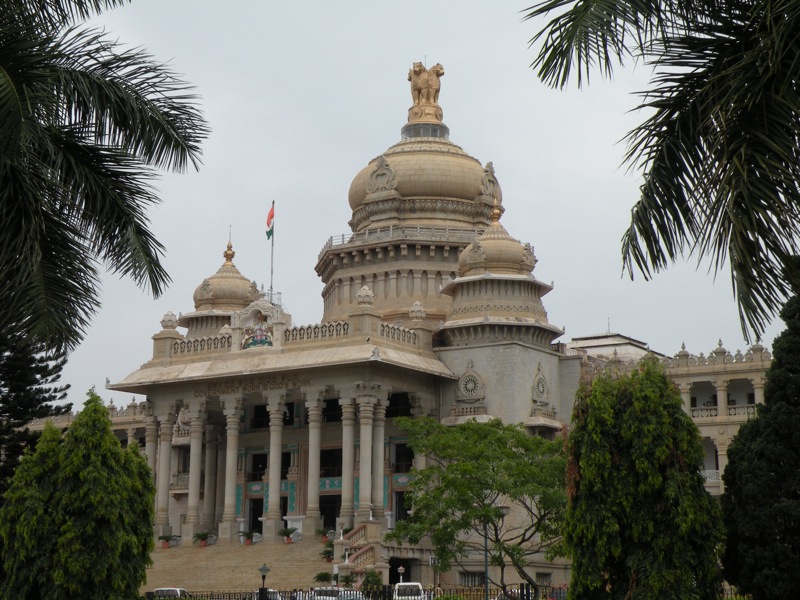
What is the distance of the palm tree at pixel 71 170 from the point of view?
48.3 feet

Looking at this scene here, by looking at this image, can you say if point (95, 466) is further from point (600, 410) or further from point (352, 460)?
point (352, 460)

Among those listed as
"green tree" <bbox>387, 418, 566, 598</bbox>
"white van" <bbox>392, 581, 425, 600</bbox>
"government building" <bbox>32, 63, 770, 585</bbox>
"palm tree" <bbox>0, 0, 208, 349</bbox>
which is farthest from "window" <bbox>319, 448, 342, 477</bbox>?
"palm tree" <bbox>0, 0, 208, 349</bbox>

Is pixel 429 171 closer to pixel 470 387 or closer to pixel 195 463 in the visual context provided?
pixel 470 387

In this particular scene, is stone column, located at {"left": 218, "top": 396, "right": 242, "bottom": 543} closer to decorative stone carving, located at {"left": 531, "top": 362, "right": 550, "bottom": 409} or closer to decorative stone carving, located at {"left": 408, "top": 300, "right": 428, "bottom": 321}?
decorative stone carving, located at {"left": 408, "top": 300, "right": 428, "bottom": 321}

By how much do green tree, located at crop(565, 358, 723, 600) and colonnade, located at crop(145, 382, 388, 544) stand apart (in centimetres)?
2349

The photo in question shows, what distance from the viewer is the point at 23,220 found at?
14742 millimetres

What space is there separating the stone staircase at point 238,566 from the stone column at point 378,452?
3.19 metres

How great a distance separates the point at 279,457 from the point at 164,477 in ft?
20.5

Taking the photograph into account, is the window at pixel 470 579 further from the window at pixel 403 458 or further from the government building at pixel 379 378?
the window at pixel 403 458

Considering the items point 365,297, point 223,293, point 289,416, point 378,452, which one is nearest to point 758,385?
point 378,452

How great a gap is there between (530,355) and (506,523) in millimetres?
7812

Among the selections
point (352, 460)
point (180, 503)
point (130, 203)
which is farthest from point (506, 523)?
point (130, 203)

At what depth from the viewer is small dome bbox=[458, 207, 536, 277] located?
5759cm

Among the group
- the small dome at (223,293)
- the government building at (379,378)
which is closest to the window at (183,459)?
the government building at (379,378)
